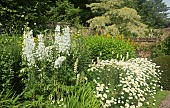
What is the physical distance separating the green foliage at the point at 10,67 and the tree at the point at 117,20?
1418 centimetres

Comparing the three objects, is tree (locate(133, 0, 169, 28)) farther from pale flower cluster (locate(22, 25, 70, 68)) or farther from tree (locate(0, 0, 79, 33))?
pale flower cluster (locate(22, 25, 70, 68))

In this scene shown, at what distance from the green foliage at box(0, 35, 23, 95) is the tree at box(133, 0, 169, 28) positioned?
2488 cm

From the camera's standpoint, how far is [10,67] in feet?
17.9

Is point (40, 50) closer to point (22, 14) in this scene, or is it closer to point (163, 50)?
point (22, 14)

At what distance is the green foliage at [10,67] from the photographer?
212 inches

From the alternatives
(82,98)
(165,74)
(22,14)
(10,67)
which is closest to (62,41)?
(10,67)

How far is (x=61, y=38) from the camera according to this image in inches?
221

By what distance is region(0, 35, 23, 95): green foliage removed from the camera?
17.7ft

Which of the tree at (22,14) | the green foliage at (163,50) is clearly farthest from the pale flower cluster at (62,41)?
the green foliage at (163,50)

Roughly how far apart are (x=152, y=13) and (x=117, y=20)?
12.3 m

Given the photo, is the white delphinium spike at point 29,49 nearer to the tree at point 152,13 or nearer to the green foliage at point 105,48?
the green foliage at point 105,48

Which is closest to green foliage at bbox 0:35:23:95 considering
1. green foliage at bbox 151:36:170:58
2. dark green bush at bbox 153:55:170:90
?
dark green bush at bbox 153:55:170:90

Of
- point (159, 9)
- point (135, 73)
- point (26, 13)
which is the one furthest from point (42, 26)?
point (159, 9)

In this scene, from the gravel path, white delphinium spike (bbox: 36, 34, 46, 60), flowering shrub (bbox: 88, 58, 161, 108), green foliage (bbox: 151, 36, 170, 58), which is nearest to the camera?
white delphinium spike (bbox: 36, 34, 46, 60)
